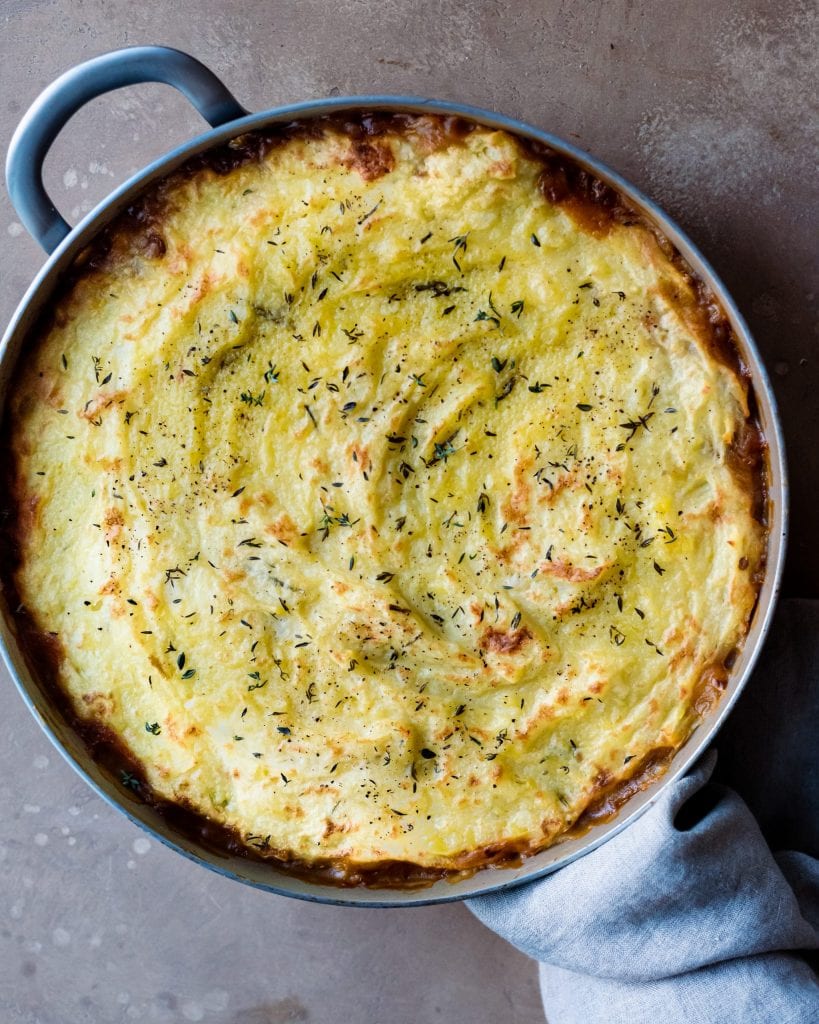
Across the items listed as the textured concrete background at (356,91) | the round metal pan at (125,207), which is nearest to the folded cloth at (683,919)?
the round metal pan at (125,207)

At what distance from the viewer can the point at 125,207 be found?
209cm

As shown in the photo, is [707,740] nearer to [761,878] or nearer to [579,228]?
[761,878]

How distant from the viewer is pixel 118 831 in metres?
2.66

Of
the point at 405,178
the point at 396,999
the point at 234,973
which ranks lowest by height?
the point at 396,999

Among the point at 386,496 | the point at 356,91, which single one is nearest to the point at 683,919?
the point at 386,496

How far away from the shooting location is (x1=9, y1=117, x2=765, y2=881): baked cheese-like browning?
6.75 feet

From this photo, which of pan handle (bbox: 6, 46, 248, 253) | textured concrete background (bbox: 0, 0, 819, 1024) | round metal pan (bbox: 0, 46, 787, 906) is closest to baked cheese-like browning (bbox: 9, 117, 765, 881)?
round metal pan (bbox: 0, 46, 787, 906)

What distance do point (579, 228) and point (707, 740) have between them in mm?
1157

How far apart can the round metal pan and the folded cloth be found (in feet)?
0.24

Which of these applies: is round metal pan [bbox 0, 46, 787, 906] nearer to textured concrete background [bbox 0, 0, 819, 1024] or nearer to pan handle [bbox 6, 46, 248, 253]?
pan handle [bbox 6, 46, 248, 253]

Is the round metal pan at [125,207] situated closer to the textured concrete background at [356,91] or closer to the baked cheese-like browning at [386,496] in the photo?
the baked cheese-like browning at [386,496]

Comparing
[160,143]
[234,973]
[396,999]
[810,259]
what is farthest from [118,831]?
[810,259]

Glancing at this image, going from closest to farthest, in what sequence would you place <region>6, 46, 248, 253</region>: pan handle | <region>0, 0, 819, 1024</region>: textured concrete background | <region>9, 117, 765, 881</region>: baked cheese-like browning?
<region>6, 46, 248, 253</region>: pan handle → <region>9, 117, 765, 881</region>: baked cheese-like browning → <region>0, 0, 819, 1024</region>: textured concrete background

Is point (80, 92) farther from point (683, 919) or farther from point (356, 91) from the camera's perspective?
point (683, 919)
